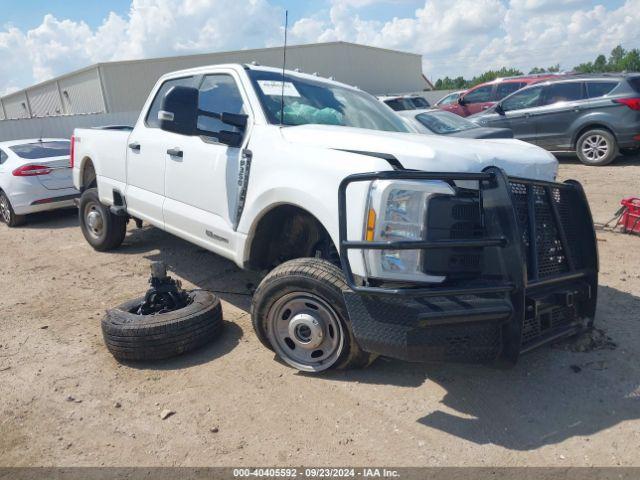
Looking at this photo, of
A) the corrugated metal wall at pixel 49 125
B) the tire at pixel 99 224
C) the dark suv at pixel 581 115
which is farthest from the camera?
the corrugated metal wall at pixel 49 125

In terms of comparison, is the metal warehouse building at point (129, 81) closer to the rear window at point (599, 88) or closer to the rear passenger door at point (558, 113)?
the rear passenger door at point (558, 113)

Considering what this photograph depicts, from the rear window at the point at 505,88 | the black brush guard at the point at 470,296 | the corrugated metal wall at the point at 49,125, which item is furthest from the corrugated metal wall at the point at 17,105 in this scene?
the black brush guard at the point at 470,296

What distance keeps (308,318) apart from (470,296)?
3.39ft

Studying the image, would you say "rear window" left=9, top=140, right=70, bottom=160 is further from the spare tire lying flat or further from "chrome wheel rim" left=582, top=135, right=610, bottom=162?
"chrome wheel rim" left=582, top=135, right=610, bottom=162

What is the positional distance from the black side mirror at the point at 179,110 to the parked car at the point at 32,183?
5728 millimetres

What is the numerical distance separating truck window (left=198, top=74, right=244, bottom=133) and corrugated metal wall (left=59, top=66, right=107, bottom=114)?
83.6 feet

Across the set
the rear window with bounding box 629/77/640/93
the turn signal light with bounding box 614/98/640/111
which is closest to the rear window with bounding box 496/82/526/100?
the rear window with bounding box 629/77/640/93

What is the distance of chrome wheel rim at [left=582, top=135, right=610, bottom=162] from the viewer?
10611mm

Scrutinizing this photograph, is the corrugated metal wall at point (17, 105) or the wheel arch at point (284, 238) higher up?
the wheel arch at point (284, 238)

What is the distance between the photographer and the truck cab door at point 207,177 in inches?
155

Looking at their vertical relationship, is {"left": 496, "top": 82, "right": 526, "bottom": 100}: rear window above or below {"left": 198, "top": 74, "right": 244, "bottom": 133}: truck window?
above

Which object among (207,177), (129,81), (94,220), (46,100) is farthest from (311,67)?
(207,177)

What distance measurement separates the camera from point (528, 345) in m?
2.89

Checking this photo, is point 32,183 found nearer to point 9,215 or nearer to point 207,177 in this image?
point 9,215
